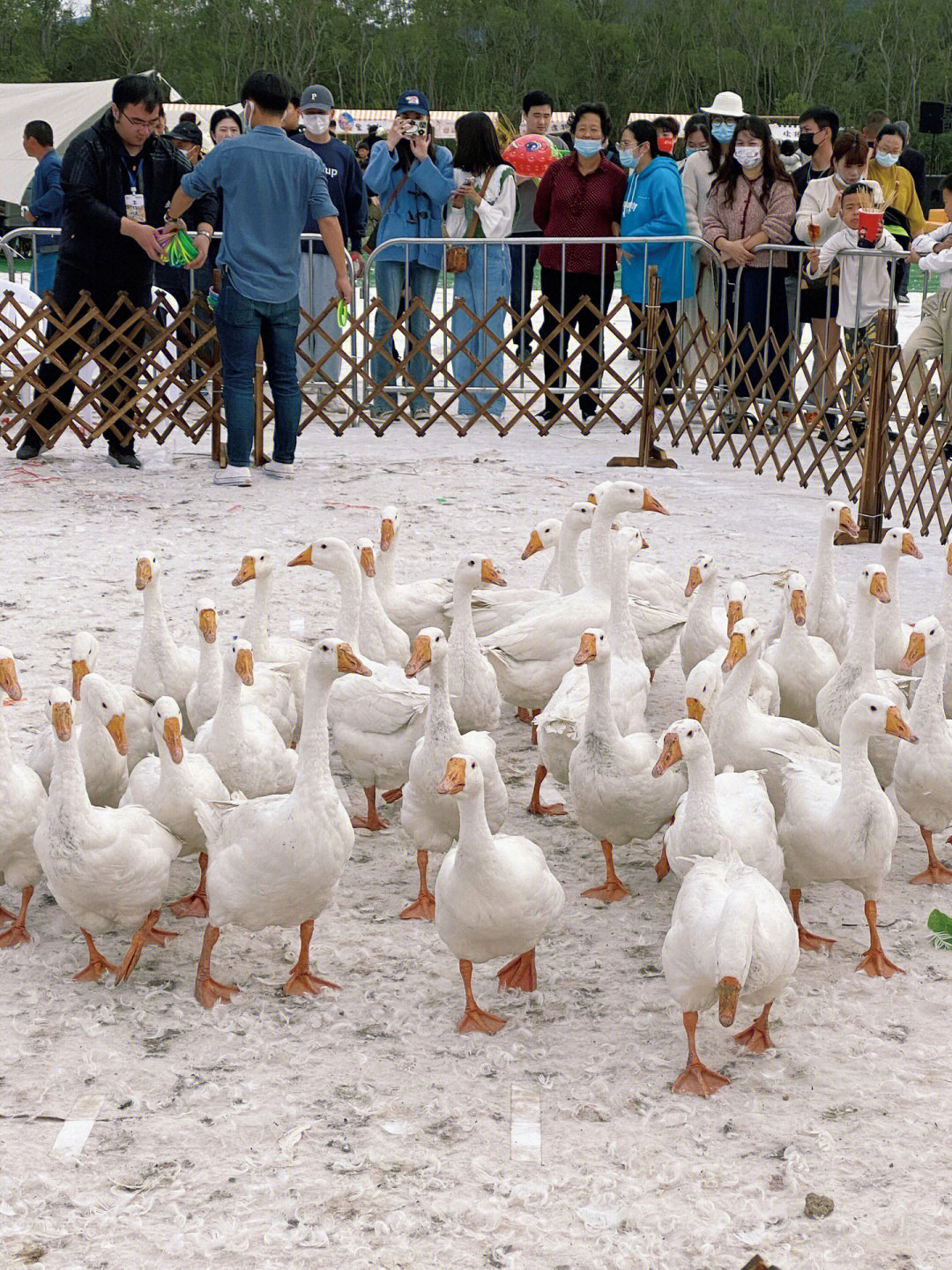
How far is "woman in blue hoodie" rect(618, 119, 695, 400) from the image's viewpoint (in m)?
11.0

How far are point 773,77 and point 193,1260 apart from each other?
5828 centimetres

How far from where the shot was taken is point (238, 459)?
9797mm

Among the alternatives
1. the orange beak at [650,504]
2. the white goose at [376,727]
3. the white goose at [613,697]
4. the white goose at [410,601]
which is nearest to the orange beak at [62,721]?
the white goose at [376,727]

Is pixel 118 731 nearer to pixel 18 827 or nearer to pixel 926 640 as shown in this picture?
pixel 18 827

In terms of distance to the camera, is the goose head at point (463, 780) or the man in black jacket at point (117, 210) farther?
the man in black jacket at point (117, 210)

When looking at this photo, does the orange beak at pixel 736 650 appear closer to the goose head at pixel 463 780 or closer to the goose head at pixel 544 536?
the goose head at pixel 463 780

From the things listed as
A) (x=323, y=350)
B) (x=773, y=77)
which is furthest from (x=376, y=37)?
(x=323, y=350)

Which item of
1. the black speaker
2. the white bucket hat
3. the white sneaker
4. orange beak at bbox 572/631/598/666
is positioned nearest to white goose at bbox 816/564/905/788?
orange beak at bbox 572/631/598/666

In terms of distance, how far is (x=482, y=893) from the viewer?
380 centimetres

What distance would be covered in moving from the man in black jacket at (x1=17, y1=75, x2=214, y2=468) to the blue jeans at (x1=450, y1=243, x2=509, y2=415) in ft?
7.69

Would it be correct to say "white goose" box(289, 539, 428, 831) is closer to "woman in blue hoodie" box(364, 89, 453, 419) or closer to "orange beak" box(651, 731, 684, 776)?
"orange beak" box(651, 731, 684, 776)

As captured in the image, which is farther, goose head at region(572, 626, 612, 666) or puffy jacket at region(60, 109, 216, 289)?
puffy jacket at region(60, 109, 216, 289)

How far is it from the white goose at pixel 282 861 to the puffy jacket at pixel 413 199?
26.4 feet

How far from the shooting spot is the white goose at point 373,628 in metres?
5.65
